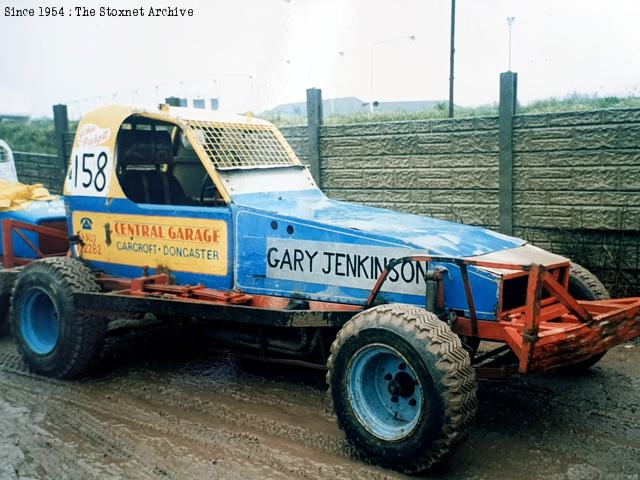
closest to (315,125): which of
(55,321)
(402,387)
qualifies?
(55,321)

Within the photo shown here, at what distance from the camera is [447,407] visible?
3920 millimetres

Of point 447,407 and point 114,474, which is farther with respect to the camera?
point 114,474

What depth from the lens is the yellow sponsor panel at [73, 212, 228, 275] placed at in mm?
5582

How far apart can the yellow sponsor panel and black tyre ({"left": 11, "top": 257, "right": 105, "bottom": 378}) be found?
0.88 ft

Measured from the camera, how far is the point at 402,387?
14.3 ft

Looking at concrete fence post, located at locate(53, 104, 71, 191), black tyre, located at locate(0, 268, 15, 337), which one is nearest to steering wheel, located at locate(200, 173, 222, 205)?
black tyre, located at locate(0, 268, 15, 337)

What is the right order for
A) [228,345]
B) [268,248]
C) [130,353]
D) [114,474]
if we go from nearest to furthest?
[114,474] → [268,248] → [228,345] → [130,353]

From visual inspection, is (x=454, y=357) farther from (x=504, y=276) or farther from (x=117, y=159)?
(x=117, y=159)

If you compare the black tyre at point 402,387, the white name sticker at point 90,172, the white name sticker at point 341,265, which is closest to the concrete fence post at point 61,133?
the white name sticker at point 90,172

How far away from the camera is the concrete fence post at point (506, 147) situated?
833cm

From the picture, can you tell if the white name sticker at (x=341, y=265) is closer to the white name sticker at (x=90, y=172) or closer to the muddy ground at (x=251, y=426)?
the muddy ground at (x=251, y=426)

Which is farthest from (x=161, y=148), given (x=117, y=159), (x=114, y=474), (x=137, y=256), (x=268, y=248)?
(x=114, y=474)

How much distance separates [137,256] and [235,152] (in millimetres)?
1214

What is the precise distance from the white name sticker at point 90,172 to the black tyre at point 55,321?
0.64 m
